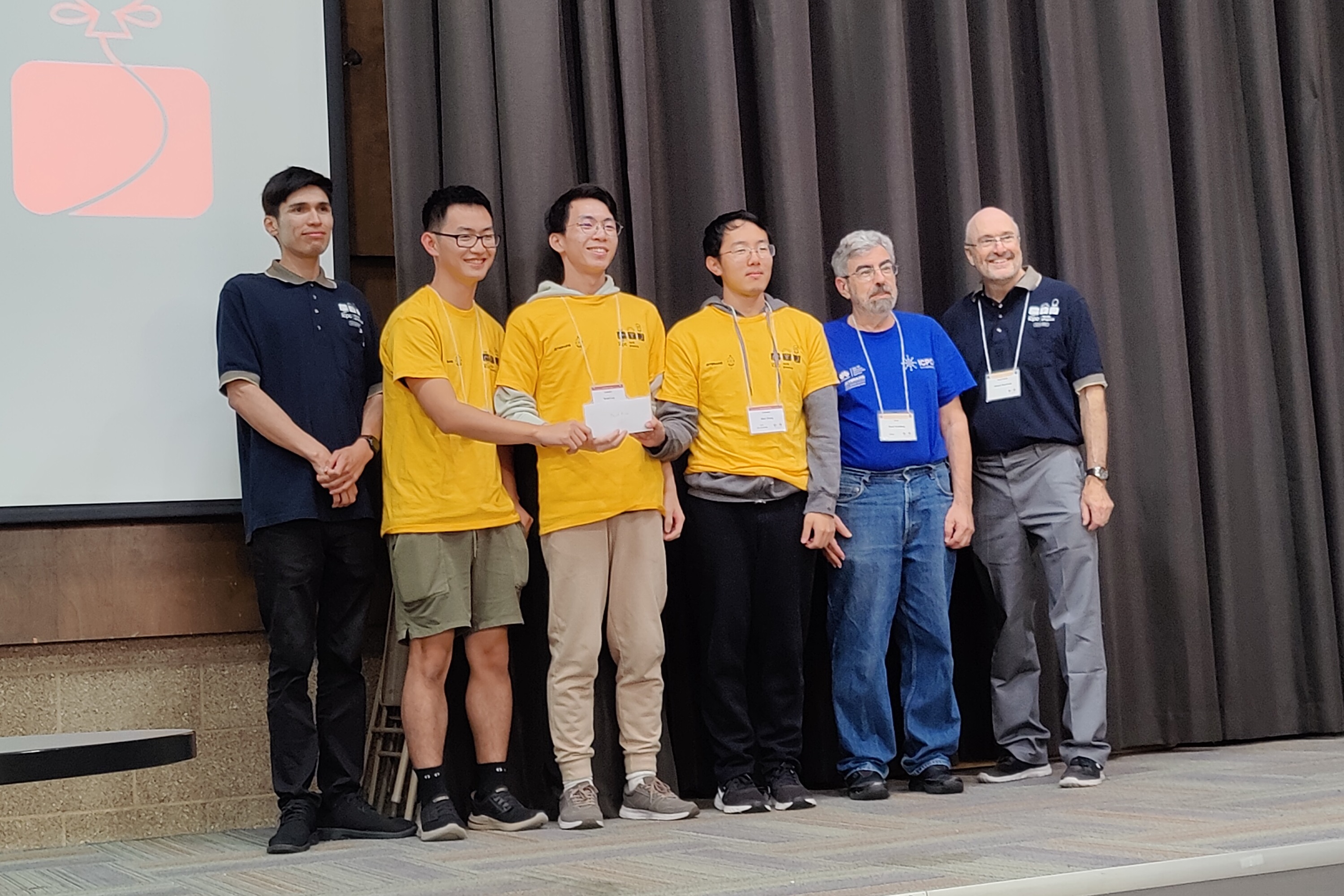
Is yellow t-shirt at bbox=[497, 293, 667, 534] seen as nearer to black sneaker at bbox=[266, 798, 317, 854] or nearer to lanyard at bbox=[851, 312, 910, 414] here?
lanyard at bbox=[851, 312, 910, 414]

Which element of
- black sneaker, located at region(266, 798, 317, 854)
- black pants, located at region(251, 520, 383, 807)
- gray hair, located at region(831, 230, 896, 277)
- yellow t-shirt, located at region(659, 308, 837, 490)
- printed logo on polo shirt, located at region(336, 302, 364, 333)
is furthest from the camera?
gray hair, located at region(831, 230, 896, 277)

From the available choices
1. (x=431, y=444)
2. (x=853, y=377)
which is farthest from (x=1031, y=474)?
(x=431, y=444)

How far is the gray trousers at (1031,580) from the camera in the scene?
11.4ft

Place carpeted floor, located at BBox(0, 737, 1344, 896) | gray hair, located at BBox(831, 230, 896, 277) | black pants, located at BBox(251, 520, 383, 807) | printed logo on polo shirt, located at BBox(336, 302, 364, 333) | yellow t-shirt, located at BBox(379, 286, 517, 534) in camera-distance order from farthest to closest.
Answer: gray hair, located at BBox(831, 230, 896, 277)
printed logo on polo shirt, located at BBox(336, 302, 364, 333)
yellow t-shirt, located at BBox(379, 286, 517, 534)
black pants, located at BBox(251, 520, 383, 807)
carpeted floor, located at BBox(0, 737, 1344, 896)

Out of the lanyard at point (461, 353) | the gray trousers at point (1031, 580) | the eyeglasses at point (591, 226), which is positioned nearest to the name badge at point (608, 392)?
the lanyard at point (461, 353)

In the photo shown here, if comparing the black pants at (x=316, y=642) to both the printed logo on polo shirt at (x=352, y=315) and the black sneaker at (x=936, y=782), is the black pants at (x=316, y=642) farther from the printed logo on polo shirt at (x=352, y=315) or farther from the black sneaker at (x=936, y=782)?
the black sneaker at (x=936, y=782)

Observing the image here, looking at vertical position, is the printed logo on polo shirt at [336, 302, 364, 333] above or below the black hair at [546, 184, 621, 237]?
below

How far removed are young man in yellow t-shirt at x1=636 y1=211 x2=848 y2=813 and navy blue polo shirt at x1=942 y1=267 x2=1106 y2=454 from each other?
49 centimetres

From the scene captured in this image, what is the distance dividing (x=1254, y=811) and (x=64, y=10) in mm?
3264

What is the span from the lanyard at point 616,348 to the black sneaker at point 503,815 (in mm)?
974

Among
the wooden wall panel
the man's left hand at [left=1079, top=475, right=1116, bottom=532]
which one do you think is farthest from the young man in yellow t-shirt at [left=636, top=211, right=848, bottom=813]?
the wooden wall panel

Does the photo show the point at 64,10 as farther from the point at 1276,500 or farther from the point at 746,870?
the point at 1276,500

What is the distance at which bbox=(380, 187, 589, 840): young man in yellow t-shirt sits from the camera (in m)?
3.05


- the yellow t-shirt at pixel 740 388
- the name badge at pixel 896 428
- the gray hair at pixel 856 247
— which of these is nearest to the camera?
the yellow t-shirt at pixel 740 388
